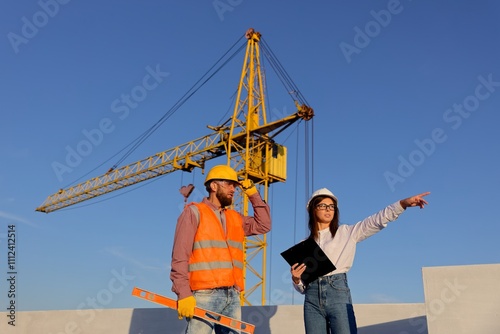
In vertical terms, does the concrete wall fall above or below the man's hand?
below

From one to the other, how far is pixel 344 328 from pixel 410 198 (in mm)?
987

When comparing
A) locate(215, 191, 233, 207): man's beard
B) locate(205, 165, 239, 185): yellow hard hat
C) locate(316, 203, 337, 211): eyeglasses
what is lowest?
locate(316, 203, 337, 211): eyeglasses

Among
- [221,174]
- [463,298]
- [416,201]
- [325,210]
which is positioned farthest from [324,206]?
[463,298]

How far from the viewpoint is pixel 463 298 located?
15.5ft

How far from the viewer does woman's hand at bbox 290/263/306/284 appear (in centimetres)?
370

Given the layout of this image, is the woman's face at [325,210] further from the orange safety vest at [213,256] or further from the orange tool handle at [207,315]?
the orange tool handle at [207,315]

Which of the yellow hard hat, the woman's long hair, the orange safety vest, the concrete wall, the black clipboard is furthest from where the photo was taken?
the concrete wall

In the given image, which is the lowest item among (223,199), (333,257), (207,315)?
(207,315)

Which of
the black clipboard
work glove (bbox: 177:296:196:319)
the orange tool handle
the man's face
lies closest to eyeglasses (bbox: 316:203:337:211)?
the black clipboard

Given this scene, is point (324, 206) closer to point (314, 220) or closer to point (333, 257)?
point (314, 220)

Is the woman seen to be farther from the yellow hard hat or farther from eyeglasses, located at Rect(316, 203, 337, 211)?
the yellow hard hat

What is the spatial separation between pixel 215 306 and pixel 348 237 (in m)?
1.09

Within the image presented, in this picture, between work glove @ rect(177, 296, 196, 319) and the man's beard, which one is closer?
work glove @ rect(177, 296, 196, 319)

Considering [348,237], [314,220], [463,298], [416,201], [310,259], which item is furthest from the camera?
[463,298]
